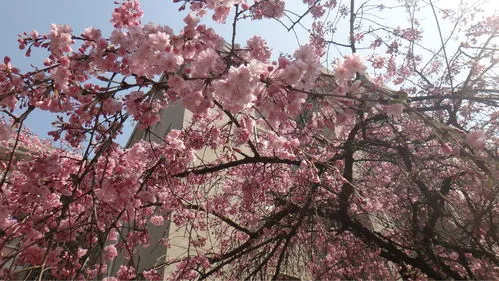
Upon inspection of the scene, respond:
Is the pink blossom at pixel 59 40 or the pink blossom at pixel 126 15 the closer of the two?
the pink blossom at pixel 59 40

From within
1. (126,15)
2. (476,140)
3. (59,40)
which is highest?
(126,15)

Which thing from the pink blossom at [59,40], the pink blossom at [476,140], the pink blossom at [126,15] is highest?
the pink blossom at [126,15]

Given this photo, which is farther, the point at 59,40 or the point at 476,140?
the point at 476,140

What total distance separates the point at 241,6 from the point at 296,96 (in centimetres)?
112

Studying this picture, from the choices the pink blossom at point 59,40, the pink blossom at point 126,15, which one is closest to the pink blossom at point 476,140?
the pink blossom at point 126,15

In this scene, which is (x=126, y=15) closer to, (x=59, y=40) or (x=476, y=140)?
(x=59, y=40)

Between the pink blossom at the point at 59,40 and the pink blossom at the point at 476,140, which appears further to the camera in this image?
the pink blossom at the point at 476,140

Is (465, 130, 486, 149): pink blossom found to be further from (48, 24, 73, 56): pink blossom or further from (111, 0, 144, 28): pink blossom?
(48, 24, 73, 56): pink blossom

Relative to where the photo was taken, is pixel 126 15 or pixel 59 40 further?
pixel 126 15

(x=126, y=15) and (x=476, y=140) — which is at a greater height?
(x=126, y=15)

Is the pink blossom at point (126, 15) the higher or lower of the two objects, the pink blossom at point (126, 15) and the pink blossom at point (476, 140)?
the higher

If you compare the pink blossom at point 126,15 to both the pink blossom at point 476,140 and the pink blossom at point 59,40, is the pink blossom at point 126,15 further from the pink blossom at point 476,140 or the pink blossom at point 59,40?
the pink blossom at point 476,140

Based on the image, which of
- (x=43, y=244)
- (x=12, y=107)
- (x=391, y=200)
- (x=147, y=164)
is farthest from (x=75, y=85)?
(x=391, y=200)

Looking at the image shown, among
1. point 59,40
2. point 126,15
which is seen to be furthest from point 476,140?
point 59,40
